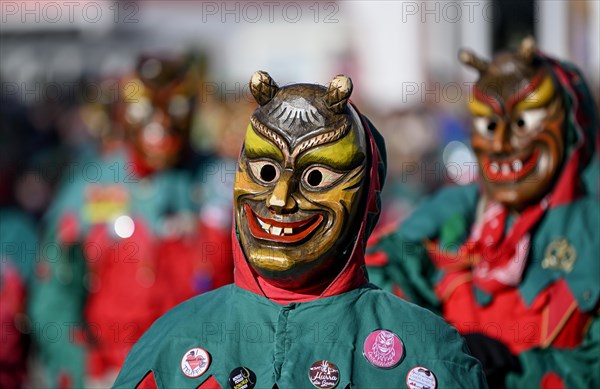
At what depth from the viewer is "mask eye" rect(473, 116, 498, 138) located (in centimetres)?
632

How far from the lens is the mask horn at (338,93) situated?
4.20 metres

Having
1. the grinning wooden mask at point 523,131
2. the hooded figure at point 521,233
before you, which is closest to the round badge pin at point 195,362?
the hooded figure at point 521,233

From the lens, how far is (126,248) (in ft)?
26.3

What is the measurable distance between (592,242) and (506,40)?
52.4 feet

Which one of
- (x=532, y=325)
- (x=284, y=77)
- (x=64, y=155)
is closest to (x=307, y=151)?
(x=532, y=325)

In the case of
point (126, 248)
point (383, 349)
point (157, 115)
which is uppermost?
point (383, 349)

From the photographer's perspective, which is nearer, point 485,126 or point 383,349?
point 383,349

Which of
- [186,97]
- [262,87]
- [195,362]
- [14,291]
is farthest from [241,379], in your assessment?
[14,291]

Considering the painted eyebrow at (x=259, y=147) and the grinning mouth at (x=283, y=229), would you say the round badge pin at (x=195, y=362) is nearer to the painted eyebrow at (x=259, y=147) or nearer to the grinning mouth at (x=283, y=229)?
the grinning mouth at (x=283, y=229)

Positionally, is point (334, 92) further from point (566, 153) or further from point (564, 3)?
point (564, 3)

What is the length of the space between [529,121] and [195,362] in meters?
2.67

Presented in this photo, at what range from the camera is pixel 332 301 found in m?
4.24

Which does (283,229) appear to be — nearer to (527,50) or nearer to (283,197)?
(283,197)

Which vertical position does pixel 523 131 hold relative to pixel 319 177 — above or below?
below
